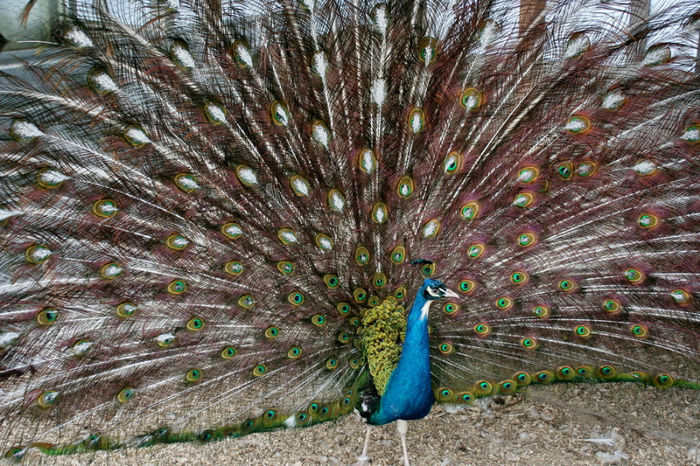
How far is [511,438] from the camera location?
2918 millimetres

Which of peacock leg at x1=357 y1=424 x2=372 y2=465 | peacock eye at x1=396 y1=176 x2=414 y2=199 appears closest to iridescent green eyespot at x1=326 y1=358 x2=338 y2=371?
peacock leg at x1=357 y1=424 x2=372 y2=465

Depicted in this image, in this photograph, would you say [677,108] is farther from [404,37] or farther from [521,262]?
[404,37]

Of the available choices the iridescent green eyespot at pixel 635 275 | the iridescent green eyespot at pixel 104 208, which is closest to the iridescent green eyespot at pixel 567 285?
the iridescent green eyespot at pixel 635 275

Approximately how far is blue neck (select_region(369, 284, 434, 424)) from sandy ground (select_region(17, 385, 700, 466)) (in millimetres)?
541

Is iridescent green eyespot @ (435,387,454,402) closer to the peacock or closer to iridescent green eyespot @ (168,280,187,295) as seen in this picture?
the peacock

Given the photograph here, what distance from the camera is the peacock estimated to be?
227 cm

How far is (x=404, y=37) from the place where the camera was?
2.25 metres

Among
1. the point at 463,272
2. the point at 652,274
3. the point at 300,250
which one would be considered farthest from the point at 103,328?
the point at 652,274

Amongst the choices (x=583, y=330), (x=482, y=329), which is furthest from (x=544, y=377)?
(x=482, y=329)

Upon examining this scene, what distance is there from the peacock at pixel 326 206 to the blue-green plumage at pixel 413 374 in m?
0.01

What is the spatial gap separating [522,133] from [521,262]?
60 centimetres

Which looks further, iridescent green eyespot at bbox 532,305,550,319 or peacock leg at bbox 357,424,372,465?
peacock leg at bbox 357,424,372,465

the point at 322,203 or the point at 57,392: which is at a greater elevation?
the point at 322,203

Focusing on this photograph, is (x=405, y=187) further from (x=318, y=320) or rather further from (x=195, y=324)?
(x=195, y=324)
